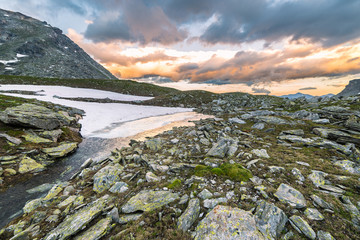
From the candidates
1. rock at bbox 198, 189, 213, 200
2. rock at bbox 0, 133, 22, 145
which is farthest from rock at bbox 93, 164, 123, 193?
rock at bbox 0, 133, 22, 145

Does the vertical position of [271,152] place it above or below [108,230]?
below

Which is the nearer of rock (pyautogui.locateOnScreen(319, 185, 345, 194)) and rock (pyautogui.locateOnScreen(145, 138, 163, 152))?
rock (pyautogui.locateOnScreen(319, 185, 345, 194))

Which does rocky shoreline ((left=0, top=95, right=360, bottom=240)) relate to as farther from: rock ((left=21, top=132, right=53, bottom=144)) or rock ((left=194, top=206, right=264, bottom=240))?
rock ((left=21, top=132, right=53, bottom=144))

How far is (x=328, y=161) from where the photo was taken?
9.83 metres

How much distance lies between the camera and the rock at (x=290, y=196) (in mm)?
5664

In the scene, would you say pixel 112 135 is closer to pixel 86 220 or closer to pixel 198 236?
pixel 86 220

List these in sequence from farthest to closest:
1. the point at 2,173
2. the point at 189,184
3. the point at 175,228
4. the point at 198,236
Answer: the point at 2,173 < the point at 189,184 < the point at 175,228 < the point at 198,236

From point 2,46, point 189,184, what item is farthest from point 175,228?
point 2,46

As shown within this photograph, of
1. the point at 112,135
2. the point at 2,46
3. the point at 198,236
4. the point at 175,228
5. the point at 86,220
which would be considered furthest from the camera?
the point at 2,46

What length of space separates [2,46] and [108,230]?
914ft

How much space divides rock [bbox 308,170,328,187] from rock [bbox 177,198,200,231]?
654 centimetres

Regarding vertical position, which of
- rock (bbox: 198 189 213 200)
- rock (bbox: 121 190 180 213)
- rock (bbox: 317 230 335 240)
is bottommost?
rock (bbox: 121 190 180 213)

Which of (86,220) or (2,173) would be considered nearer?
(86,220)

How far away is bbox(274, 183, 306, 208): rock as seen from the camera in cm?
566
